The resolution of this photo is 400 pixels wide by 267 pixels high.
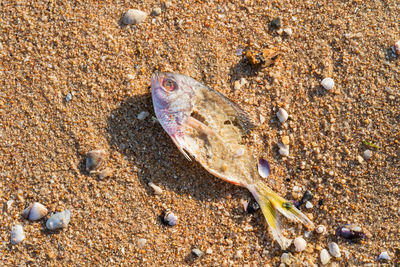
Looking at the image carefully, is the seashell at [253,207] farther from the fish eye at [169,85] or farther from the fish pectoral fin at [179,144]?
the fish eye at [169,85]

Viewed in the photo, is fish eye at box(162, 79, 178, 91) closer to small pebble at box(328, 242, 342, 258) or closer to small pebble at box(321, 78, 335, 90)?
small pebble at box(321, 78, 335, 90)

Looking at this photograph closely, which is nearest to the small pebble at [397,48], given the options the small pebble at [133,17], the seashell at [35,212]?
the small pebble at [133,17]

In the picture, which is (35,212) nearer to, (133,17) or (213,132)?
(213,132)

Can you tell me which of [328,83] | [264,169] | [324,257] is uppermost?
[328,83]

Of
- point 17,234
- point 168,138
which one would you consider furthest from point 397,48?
point 17,234

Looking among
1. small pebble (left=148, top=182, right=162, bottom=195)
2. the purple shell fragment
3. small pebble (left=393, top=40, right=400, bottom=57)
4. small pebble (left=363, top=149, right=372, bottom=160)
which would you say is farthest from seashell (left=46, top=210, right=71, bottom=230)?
small pebble (left=393, top=40, right=400, bottom=57)

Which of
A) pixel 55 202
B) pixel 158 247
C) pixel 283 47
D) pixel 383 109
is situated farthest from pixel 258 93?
pixel 55 202

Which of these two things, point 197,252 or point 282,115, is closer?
→ point 197,252
